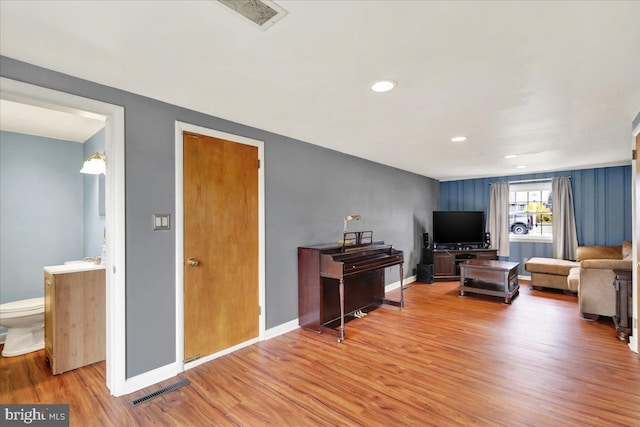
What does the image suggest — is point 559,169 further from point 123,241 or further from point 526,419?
point 123,241

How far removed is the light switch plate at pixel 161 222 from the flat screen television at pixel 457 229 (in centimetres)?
545

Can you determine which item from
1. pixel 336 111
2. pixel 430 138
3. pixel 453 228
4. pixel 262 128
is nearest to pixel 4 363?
pixel 262 128

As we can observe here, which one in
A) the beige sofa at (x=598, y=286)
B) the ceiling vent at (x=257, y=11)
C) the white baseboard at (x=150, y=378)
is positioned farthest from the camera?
the beige sofa at (x=598, y=286)

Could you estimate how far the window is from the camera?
6263mm

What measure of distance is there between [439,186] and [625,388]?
5.67 m

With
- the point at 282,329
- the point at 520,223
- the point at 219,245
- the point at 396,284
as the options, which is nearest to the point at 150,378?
the point at 219,245

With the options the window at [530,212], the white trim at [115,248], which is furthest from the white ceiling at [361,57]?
the window at [530,212]

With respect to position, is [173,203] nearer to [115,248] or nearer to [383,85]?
[115,248]

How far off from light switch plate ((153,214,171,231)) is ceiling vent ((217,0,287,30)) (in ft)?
5.48

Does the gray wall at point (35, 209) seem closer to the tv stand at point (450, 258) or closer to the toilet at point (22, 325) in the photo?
the toilet at point (22, 325)

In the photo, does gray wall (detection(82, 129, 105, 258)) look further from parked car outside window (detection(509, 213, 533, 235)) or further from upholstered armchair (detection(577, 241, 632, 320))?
parked car outside window (detection(509, 213, 533, 235))

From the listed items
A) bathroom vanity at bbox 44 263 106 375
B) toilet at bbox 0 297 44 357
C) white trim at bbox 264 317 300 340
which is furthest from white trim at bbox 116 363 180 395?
toilet at bbox 0 297 44 357

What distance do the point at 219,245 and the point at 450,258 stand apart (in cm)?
503

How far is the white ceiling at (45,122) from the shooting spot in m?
2.88
